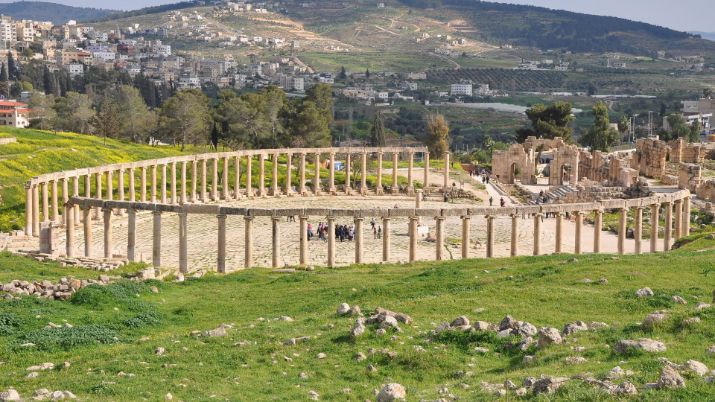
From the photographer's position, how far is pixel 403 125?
18862 centimetres

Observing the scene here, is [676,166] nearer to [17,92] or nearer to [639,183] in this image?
[639,183]

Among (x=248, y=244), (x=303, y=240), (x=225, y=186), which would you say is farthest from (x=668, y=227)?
(x=225, y=186)

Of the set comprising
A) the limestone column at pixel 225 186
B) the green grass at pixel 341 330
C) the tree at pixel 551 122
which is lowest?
the limestone column at pixel 225 186

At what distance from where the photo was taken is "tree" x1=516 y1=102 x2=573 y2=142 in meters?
106

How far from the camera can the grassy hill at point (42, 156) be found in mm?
62594

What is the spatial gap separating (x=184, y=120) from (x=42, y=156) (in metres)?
20.8

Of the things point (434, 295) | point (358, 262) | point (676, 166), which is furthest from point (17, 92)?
point (434, 295)

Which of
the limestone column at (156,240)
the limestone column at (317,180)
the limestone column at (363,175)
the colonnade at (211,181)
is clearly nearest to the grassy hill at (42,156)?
the colonnade at (211,181)

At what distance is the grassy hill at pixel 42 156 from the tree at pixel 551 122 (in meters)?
37.9

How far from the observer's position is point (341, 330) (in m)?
26.2

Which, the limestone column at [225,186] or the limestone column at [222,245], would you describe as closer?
the limestone column at [222,245]

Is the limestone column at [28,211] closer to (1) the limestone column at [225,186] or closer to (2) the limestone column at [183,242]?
(2) the limestone column at [183,242]

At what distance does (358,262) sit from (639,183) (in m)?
32.4

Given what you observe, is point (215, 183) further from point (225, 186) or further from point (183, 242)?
point (183, 242)
